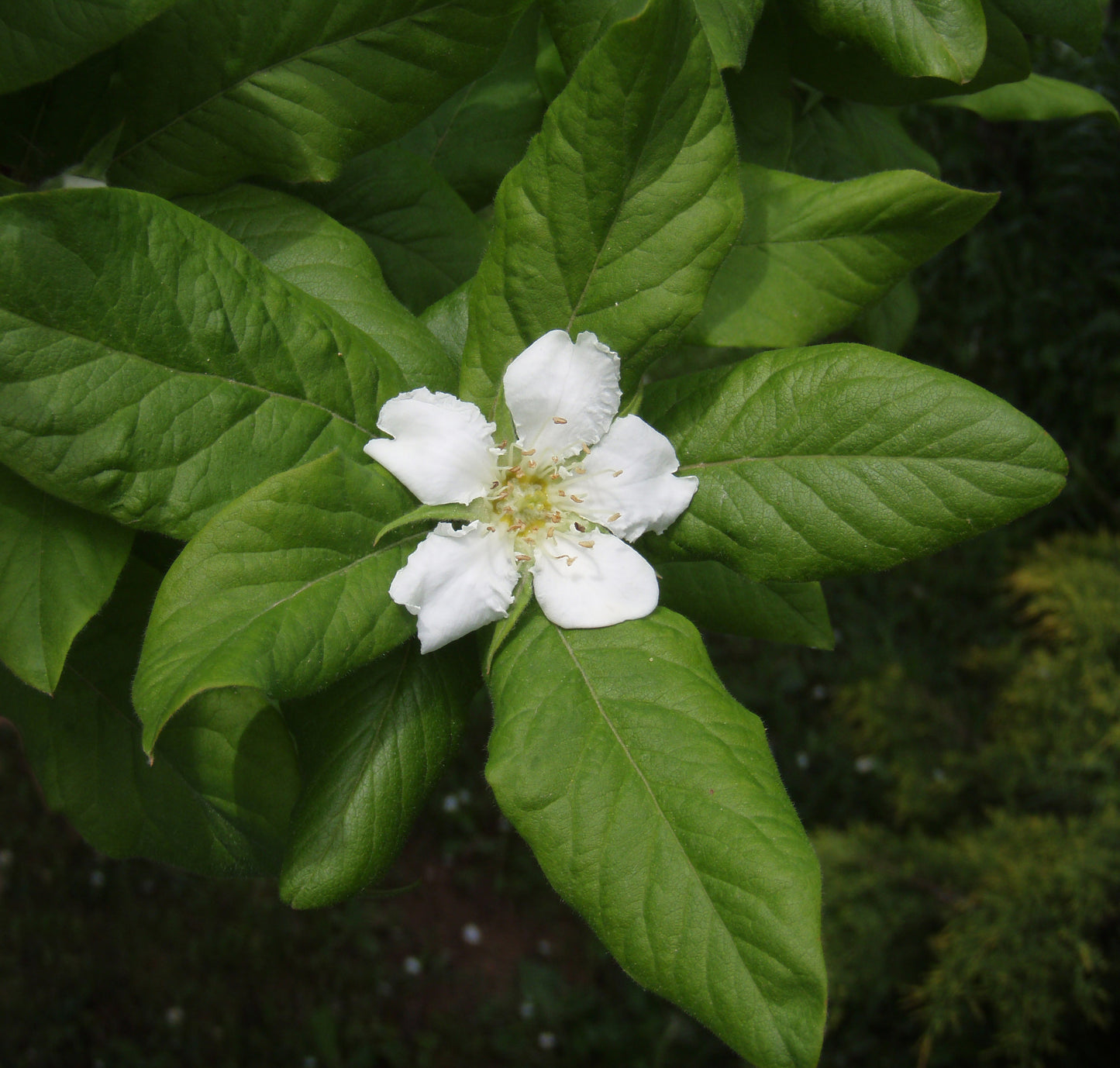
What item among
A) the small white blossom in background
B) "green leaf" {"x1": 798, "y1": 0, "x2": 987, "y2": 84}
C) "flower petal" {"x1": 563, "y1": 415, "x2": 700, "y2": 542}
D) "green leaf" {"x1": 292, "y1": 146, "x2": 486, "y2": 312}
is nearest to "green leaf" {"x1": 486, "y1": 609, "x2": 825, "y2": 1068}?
"flower petal" {"x1": 563, "y1": 415, "x2": 700, "y2": 542}

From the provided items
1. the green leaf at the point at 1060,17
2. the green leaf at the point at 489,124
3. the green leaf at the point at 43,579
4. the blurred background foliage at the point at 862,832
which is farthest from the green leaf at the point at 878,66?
the blurred background foliage at the point at 862,832

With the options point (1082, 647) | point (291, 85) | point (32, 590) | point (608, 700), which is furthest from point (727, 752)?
point (1082, 647)

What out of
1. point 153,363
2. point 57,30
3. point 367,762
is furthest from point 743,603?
point 57,30

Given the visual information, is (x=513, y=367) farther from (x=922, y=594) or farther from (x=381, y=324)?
(x=922, y=594)

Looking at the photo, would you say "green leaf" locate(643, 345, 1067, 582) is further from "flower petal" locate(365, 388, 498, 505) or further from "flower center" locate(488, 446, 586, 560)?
"flower petal" locate(365, 388, 498, 505)

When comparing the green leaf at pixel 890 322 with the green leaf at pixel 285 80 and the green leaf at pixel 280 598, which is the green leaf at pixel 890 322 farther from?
the green leaf at pixel 280 598

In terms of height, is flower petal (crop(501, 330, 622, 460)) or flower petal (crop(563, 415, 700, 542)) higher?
flower petal (crop(501, 330, 622, 460))
